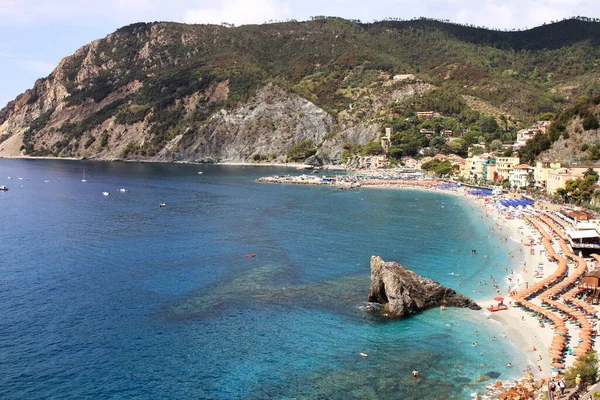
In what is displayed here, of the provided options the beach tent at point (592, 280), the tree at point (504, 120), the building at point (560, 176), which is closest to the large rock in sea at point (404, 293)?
the beach tent at point (592, 280)

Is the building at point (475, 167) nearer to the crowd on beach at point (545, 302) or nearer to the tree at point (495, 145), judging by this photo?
the tree at point (495, 145)

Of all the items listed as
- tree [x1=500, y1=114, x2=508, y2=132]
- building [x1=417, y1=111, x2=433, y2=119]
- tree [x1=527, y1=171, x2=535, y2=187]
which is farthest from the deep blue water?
building [x1=417, y1=111, x2=433, y2=119]

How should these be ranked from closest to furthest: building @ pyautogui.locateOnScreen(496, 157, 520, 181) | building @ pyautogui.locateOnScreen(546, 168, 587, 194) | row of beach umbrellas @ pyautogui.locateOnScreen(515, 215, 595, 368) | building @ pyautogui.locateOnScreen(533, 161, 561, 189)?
row of beach umbrellas @ pyautogui.locateOnScreen(515, 215, 595, 368) → building @ pyautogui.locateOnScreen(546, 168, 587, 194) → building @ pyautogui.locateOnScreen(533, 161, 561, 189) → building @ pyautogui.locateOnScreen(496, 157, 520, 181)

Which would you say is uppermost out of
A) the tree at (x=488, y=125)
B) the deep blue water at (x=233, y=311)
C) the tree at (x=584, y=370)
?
the tree at (x=488, y=125)

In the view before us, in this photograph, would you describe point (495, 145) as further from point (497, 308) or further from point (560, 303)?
point (497, 308)

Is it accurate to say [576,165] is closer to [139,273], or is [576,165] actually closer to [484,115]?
[139,273]

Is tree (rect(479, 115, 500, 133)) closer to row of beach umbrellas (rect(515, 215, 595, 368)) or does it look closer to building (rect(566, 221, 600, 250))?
building (rect(566, 221, 600, 250))

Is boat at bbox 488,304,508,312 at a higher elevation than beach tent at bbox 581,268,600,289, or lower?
lower
